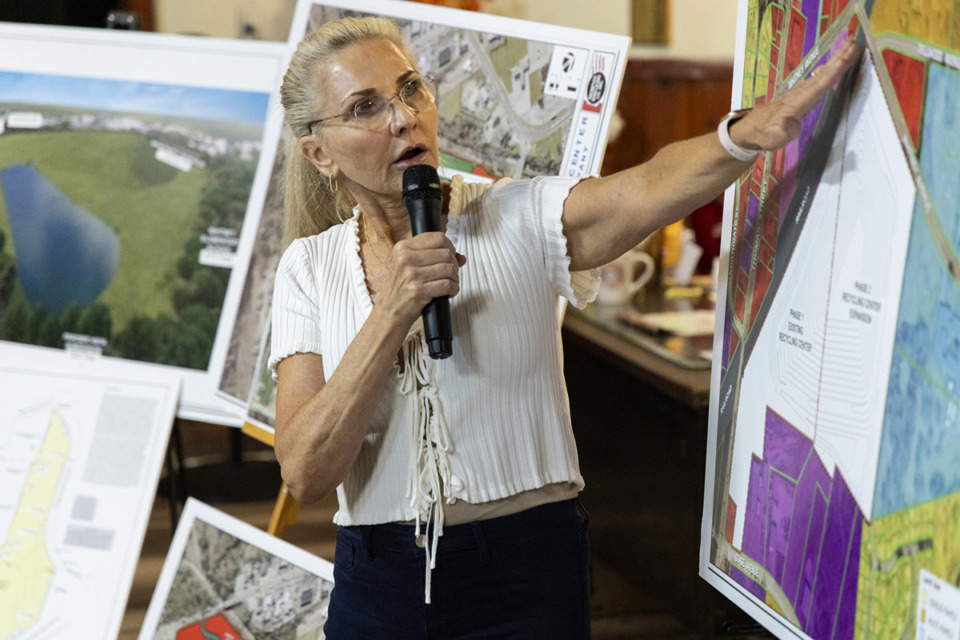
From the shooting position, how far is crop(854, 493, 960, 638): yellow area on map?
88 centimetres

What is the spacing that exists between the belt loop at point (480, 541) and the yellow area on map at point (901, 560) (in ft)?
1.51

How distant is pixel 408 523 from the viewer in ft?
4.33

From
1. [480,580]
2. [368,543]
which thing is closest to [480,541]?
[480,580]

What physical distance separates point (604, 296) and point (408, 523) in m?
2.15

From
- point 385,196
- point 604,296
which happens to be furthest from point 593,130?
point 604,296

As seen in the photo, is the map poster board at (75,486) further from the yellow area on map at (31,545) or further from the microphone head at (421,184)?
the microphone head at (421,184)

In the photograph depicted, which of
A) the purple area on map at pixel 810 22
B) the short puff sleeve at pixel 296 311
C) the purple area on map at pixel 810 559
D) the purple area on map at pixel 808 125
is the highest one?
the purple area on map at pixel 810 22

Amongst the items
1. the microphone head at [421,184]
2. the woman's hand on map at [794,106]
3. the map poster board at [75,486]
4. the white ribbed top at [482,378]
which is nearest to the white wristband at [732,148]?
the woman's hand on map at [794,106]

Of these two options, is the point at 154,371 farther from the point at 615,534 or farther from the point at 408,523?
the point at 615,534

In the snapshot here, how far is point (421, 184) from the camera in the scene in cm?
122

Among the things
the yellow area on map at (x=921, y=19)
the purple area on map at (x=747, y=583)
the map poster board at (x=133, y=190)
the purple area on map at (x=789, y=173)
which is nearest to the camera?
the yellow area on map at (x=921, y=19)

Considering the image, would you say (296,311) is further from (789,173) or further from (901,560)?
(901,560)

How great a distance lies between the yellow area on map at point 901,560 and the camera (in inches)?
34.8

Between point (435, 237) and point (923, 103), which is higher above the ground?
point (923, 103)
